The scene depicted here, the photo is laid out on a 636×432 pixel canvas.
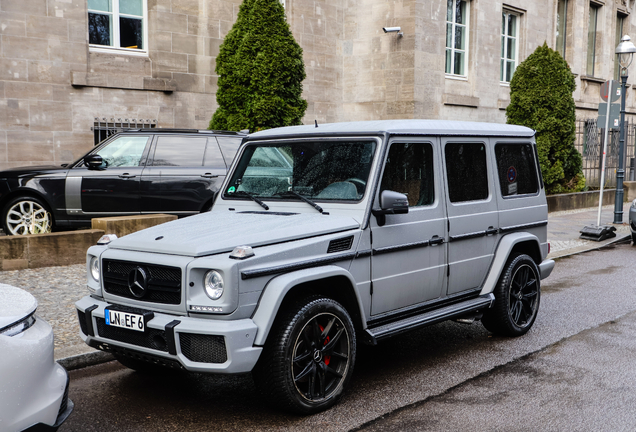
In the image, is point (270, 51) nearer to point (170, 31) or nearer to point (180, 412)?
point (170, 31)

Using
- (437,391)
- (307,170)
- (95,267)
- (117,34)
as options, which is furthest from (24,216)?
(437,391)

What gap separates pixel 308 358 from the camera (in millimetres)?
4258

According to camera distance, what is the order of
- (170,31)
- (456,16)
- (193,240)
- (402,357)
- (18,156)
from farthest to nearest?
(456,16)
(170,31)
(18,156)
(402,357)
(193,240)

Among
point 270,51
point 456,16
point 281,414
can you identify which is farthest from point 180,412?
point 456,16

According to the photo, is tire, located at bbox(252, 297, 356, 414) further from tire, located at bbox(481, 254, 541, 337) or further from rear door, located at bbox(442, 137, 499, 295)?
tire, located at bbox(481, 254, 541, 337)

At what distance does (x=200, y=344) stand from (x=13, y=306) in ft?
3.54

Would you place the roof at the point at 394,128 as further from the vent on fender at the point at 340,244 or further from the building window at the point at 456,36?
the building window at the point at 456,36

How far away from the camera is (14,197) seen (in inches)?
399

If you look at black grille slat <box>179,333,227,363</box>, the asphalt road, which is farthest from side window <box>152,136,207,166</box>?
black grille slat <box>179,333,227,363</box>

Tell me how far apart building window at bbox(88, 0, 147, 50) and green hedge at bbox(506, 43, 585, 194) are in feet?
36.4

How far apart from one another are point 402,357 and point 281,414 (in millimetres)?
1666

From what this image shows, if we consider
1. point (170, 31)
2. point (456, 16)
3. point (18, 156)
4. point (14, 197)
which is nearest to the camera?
point (14, 197)

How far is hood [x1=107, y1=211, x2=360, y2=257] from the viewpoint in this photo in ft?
13.5

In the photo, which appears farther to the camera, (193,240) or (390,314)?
(390,314)
